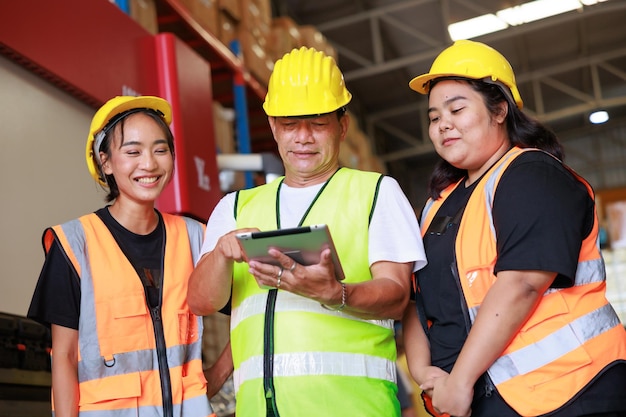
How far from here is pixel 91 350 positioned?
2279 millimetres

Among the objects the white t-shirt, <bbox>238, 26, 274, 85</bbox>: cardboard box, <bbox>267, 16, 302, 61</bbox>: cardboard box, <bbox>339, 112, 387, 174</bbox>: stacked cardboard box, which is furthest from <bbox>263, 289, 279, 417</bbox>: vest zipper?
<bbox>339, 112, 387, 174</bbox>: stacked cardboard box

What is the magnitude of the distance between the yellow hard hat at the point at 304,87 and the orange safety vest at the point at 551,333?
0.55m

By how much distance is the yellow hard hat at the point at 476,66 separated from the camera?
2312mm

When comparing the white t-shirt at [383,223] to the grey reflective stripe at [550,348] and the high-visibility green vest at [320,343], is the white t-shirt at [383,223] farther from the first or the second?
the grey reflective stripe at [550,348]

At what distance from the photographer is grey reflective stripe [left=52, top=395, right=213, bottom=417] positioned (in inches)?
87.9

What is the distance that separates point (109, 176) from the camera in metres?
2.61

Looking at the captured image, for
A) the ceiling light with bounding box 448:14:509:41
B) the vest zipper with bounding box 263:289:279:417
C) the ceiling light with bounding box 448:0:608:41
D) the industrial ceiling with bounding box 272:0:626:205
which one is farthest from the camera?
the industrial ceiling with bounding box 272:0:626:205

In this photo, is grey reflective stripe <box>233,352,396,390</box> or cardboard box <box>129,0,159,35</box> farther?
cardboard box <box>129,0,159,35</box>

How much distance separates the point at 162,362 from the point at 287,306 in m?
0.45

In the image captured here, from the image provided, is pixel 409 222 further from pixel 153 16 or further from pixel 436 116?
pixel 153 16

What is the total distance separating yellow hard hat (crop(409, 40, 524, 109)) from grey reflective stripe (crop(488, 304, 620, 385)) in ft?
2.15

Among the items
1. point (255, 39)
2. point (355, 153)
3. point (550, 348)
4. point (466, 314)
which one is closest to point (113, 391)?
point (466, 314)

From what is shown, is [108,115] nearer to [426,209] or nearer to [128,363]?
[128,363]

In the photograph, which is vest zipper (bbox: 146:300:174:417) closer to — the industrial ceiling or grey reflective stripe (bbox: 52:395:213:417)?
grey reflective stripe (bbox: 52:395:213:417)
